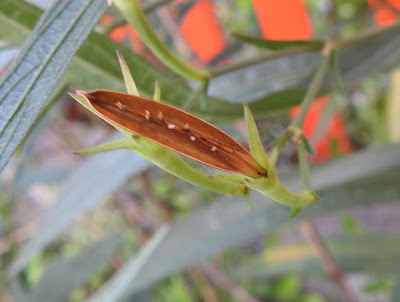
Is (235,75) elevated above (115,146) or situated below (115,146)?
above

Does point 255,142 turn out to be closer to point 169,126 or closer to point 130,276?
point 169,126

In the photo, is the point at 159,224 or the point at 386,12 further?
the point at 159,224

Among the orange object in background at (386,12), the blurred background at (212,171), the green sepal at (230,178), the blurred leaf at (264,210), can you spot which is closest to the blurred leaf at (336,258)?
the blurred background at (212,171)

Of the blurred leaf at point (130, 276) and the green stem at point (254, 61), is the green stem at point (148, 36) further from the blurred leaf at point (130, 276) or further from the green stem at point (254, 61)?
the blurred leaf at point (130, 276)

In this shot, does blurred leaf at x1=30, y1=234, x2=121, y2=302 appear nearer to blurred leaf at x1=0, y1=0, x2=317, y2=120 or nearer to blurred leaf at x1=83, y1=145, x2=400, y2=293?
blurred leaf at x1=83, y1=145, x2=400, y2=293

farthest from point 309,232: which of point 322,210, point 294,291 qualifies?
point 294,291

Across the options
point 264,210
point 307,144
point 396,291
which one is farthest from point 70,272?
point 307,144
